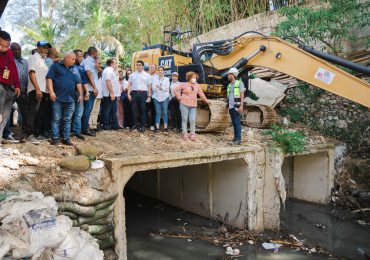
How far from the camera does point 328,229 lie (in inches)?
317

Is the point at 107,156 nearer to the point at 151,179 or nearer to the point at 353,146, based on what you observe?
the point at 151,179

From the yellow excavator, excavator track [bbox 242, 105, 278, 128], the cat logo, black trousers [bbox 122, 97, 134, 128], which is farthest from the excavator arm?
black trousers [bbox 122, 97, 134, 128]

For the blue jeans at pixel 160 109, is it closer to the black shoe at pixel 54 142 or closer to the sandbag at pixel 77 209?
the black shoe at pixel 54 142

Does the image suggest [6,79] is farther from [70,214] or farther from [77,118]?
[70,214]

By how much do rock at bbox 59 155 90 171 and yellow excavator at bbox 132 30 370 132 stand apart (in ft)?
13.0

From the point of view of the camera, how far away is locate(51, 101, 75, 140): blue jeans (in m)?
5.46

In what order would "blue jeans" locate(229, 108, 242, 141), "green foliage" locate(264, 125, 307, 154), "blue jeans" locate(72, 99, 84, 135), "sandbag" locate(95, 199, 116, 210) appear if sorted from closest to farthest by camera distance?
"sandbag" locate(95, 199, 116, 210), "blue jeans" locate(72, 99, 84, 135), "blue jeans" locate(229, 108, 242, 141), "green foliage" locate(264, 125, 307, 154)

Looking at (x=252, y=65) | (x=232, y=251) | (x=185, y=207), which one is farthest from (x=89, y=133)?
(x=252, y=65)

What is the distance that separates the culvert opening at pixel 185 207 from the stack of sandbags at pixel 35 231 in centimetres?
295

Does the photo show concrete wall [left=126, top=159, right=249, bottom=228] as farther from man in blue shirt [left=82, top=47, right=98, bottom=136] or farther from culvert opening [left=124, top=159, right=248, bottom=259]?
man in blue shirt [left=82, top=47, right=98, bottom=136]

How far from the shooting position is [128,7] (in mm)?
21219

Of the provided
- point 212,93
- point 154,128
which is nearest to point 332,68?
point 212,93

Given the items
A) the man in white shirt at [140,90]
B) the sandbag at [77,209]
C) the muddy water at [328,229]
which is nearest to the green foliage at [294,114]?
the muddy water at [328,229]

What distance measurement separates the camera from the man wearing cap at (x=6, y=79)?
4.73m
